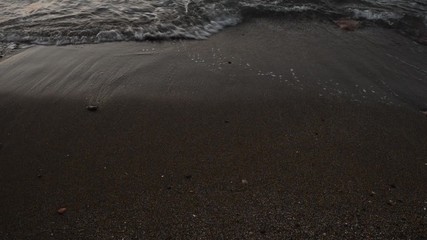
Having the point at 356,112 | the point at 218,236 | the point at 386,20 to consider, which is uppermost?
the point at 386,20

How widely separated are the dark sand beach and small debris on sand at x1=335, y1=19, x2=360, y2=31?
3.17 feet

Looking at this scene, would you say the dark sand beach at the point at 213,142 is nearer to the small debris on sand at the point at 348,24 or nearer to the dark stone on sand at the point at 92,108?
the dark stone on sand at the point at 92,108

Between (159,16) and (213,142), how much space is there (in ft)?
12.6

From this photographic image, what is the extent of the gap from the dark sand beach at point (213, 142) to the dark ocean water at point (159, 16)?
51 cm

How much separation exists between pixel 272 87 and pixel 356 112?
1015 mm

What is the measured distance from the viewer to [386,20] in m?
6.67

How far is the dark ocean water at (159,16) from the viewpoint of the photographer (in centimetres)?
576

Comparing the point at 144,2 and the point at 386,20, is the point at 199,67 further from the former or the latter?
the point at 386,20

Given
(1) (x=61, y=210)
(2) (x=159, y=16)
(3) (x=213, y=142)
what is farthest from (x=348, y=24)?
(1) (x=61, y=210)

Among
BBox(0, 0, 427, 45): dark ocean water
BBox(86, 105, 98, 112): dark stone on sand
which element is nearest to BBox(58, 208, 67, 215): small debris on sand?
BBox(86, 105, 98, 112): dark stone on sand

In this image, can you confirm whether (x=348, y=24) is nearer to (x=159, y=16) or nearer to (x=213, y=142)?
(x=159, y=16)

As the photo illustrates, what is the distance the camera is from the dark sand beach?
2.67 metres

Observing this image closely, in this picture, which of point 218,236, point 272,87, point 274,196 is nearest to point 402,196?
point 274,196

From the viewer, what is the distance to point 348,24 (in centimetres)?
640
